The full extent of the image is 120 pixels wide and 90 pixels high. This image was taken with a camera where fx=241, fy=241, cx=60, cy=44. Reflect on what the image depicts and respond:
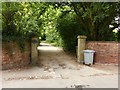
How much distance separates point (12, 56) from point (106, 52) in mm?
4850

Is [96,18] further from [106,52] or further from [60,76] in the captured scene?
[60,76]

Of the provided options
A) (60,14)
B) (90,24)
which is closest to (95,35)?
(90,24)

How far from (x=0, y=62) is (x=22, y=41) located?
144cm

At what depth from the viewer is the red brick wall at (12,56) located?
11.1 m

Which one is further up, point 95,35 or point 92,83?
point 95,35

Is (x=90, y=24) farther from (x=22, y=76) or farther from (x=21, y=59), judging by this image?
Result: (x=22, y=76)

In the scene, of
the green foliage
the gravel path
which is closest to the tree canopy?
the green foliage

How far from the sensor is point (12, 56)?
445 inches

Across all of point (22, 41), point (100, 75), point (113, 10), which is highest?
point (113, 10)

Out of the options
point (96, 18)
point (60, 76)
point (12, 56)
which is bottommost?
point (60, 76)

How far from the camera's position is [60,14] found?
17922 mm

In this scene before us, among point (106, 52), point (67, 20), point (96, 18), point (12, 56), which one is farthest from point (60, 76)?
point (67, 20)

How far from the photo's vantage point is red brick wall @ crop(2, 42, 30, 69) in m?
11.1

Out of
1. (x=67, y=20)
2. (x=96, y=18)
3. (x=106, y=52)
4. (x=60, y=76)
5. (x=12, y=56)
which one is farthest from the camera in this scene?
(x=67, y=20)
